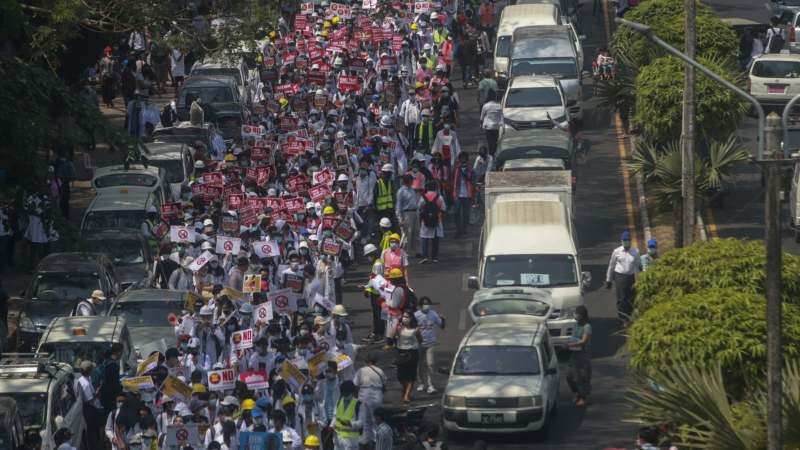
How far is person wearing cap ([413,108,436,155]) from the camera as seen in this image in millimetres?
39031

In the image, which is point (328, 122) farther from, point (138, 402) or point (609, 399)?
point (138, 402)

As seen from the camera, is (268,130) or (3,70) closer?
(3,70)

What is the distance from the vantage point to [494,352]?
25.9 metres

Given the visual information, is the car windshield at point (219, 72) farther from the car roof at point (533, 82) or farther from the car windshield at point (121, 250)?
the car windshield at point (121, 250)

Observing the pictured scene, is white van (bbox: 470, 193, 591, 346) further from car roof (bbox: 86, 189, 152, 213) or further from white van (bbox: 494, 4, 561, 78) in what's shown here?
white van (bbox: 494, 4, 561, 78)

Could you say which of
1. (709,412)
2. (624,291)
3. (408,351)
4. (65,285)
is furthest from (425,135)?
(709,412)

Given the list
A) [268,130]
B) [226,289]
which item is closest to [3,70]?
[226,289]

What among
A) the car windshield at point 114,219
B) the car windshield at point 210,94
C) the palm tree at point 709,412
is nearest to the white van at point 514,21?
the car windshield at point 210,94

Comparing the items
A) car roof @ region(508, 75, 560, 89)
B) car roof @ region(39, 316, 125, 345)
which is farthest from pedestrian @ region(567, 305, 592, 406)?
car roof @ region(508, 75, 560, 89)

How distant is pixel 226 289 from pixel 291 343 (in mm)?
1526

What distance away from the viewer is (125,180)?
3559 cm

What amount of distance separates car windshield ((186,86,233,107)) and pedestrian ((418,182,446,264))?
9.41m

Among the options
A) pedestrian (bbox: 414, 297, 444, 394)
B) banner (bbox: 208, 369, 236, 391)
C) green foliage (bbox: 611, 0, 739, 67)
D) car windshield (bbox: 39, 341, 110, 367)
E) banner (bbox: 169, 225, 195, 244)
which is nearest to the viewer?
banner (bbox: 208, 369, 236, 391)

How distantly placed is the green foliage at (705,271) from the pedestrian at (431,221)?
1156 centimetres
